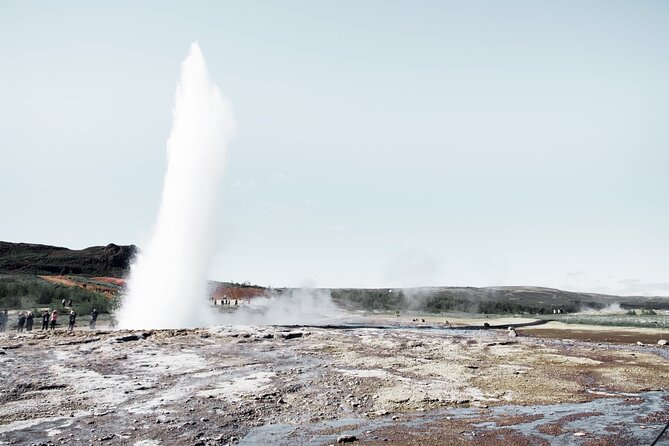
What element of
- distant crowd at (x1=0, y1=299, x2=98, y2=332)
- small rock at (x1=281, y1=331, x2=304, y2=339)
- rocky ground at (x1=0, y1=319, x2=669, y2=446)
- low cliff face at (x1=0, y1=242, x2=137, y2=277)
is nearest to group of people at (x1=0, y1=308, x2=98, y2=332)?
distant crowd at (x1=0, y1=299, x2=98, y2=332)

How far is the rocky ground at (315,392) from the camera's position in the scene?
13383 mm

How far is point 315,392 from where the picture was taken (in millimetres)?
18172

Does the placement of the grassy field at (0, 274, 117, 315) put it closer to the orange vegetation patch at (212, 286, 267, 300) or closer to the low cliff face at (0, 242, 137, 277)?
the orange vegetation patch at (212, 286, 267, 300)

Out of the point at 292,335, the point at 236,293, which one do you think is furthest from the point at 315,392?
the point at 236,293

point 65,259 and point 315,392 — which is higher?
point 65,259

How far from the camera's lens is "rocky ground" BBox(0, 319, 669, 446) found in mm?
13383

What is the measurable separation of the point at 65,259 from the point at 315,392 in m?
93.2

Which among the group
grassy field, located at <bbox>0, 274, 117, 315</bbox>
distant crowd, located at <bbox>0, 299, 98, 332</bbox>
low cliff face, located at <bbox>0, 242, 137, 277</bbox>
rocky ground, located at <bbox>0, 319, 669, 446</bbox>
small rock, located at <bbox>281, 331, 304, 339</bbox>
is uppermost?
low cliff face, located at <bbox>0, 242, 137, 277</bbox>

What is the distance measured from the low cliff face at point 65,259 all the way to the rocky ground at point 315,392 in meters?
67.7

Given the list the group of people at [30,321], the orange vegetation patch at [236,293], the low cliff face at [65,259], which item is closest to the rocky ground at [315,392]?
the group of people at [30,321]

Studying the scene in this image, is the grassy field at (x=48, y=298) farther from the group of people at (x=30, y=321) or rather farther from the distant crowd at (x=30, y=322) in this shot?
the group of people at (x=30, y=321)

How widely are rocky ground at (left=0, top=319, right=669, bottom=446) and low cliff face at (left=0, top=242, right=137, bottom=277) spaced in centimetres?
6775

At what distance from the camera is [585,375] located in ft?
73.0

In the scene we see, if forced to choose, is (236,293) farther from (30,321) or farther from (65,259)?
(30,321)
